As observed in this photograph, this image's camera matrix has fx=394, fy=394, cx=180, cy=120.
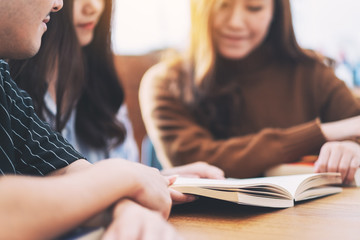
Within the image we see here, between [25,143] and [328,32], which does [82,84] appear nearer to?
[25,143]

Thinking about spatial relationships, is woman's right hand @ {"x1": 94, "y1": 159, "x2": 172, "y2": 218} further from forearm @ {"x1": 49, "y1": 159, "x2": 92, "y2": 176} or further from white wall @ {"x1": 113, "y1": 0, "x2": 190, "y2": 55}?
white wall @ {"x1": 113, "y1": 0, "x2": 190, "y2": 55}

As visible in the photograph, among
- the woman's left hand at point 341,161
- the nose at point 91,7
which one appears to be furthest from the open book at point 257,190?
the nose at point 91,7

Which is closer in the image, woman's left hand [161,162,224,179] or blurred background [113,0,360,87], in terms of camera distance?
woman's left hand [161,162,224,179]

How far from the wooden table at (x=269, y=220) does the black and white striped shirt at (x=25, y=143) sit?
0.21m

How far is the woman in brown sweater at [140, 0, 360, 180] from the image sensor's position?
1.31m

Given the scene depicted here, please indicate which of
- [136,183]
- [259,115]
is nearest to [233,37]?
[259,115]

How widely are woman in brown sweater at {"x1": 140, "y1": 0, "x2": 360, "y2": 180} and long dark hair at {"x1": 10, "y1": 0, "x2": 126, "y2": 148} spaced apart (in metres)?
0.16

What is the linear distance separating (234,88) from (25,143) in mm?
949

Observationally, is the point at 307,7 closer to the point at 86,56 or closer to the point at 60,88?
the point at 86,56

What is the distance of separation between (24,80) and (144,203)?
0.58 metres

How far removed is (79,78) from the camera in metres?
1.13

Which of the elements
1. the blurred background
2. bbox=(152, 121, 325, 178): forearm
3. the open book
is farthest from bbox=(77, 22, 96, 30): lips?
the blurred background

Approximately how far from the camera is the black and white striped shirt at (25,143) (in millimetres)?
633

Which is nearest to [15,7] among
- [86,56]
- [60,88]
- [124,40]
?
[60,88]
